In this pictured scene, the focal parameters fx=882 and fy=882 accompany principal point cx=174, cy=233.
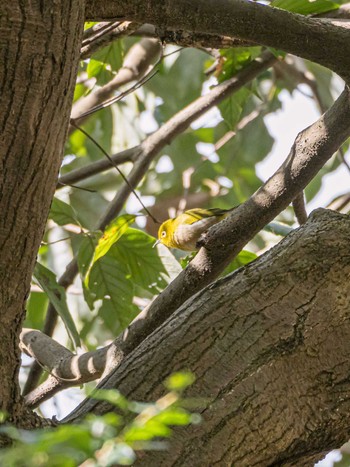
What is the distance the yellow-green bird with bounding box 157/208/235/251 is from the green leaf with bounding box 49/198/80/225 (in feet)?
1.98

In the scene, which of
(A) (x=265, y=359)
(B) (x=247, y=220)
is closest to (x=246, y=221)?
(B) (x=247, y=220)

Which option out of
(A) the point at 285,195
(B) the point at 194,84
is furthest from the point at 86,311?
(A) the point at 285,195

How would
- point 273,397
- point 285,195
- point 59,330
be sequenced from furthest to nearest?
point 59,330 → point 285,195 → point 273,397

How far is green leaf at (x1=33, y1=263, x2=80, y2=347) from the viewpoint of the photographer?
8.72ft

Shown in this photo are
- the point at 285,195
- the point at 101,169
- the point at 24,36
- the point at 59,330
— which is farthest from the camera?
the point at 59,330

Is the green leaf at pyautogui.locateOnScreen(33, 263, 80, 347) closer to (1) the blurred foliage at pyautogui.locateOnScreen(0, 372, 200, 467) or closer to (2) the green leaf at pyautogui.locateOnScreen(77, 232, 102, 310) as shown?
(2) the green leaf at pyautogui.locateOnScreen(77, 232, 102, 310)

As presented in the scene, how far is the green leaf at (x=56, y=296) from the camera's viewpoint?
8.72 feet

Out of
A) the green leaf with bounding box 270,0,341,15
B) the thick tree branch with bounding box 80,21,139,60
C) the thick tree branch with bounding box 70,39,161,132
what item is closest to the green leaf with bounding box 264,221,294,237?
the green leaf with bounding box 270,0,341,15

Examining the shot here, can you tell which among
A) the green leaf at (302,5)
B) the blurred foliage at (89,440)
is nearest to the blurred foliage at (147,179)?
the green leaf at (302,5)

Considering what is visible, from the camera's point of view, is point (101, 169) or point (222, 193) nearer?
point (101, 169)

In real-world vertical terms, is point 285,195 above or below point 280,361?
above

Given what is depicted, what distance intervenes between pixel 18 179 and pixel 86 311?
3.05 metres

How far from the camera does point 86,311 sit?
4688 mm

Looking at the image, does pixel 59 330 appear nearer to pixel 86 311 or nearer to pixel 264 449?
pixel 86 311
